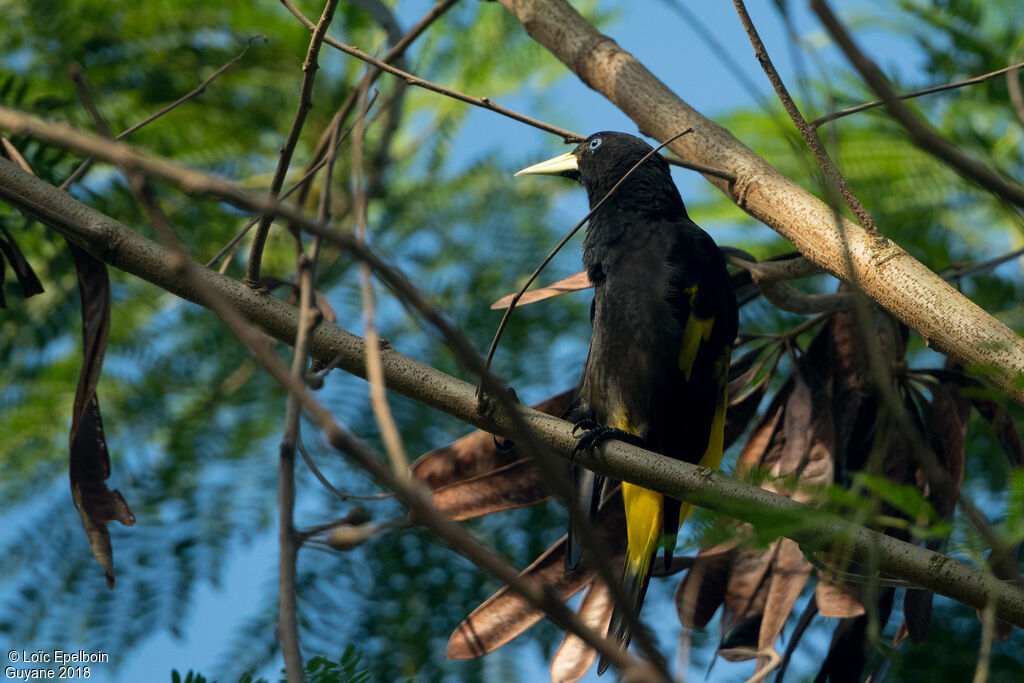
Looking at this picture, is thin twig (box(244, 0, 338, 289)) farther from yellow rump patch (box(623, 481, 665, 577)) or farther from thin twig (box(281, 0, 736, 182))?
yellow rump patch (box(623, 481, 665, 577))

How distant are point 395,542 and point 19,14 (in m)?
2.24

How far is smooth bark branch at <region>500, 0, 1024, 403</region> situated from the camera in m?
1.55

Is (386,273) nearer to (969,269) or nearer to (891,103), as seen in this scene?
(891,103)

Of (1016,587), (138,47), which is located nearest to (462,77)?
(138,47)

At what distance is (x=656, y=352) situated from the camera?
2676mm

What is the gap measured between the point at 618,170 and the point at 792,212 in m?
1.37

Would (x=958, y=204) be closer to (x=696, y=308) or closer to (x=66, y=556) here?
(x=696, y=308)

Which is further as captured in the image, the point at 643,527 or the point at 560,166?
the point at 560,166

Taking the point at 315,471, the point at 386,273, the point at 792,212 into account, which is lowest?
the point at 386,273

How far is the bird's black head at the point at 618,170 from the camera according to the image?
2.99m

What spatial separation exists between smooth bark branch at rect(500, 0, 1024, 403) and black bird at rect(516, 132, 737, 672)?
0.45 m

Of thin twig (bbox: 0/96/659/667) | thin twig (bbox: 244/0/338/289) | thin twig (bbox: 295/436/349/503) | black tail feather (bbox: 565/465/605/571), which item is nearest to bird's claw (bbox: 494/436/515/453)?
black tail feather (bbox: 565/465/605/571)

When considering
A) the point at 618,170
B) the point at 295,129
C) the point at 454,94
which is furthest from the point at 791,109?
the point at 618,170

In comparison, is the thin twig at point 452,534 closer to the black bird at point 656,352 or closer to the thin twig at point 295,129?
the thin twig at point 295,129
